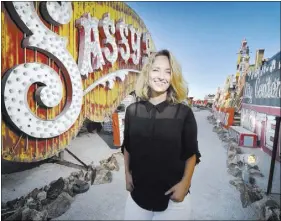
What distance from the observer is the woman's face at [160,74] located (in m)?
1.55

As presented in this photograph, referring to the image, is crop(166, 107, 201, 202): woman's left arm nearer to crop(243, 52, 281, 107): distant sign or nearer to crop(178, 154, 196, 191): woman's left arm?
crop(178, 154, 196, 191): woman's left arm

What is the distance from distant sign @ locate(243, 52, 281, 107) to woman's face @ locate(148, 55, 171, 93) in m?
5.82

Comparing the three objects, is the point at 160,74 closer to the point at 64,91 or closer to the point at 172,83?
the point at 172,83

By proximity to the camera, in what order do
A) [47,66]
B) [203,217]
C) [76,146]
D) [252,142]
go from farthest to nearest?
[252,142] < [76,146] < [203,217] < [47,66]

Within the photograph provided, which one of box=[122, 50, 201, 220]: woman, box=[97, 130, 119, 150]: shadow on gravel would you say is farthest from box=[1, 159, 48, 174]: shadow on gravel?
box=[122, 50, 201, 220]: woman

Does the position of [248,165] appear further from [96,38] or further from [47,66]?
[47,66]

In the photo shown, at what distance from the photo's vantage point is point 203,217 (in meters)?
3.08

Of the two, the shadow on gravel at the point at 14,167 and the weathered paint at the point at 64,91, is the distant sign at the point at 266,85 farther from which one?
the shadow on gravel at the point at 14,167

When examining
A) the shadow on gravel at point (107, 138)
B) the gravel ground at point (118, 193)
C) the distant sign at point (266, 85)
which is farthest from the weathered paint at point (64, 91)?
the distant sign at point (266, 85)

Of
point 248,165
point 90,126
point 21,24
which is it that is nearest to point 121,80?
point 21,24

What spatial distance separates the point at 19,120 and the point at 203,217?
116 inches

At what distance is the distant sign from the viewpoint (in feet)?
20.4

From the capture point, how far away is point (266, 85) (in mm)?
7113

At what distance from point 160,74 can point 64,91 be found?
2096 mm
